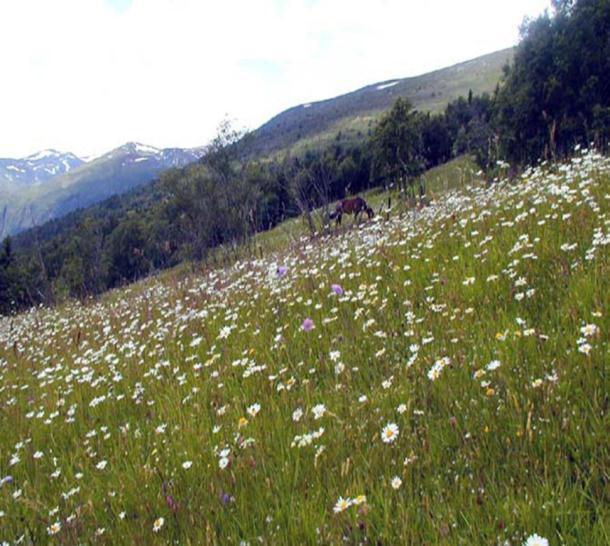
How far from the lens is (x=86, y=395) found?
5055mm

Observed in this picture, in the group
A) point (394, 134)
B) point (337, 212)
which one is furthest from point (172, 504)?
point (394, 134)

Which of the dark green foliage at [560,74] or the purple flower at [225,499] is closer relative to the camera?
the purple flower at [225,499]

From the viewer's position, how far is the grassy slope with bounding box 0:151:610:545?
1.94 m

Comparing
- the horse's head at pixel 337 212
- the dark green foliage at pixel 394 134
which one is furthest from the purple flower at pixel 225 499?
the dark green foliage at pixel 394 134

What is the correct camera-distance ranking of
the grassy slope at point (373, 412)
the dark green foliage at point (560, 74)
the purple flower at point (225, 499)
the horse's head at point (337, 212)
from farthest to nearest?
the dark green foliage at point (560, 74) → the horse's head at point (337, 212) → the purple flower at point (225, 499) → the grassy slope at point (373, 412)

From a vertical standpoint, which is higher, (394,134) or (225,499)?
(394,134)

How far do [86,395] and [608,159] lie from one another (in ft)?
23.5

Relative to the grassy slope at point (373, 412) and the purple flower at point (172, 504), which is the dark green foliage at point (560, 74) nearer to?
the grassy slope at point (373, 412)

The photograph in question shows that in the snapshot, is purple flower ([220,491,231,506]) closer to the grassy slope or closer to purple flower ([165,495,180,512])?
the grassy slope

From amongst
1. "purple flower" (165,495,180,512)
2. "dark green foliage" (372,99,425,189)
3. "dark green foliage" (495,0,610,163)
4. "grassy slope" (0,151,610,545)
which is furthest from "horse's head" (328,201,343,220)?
"dark green foliage" (372,99,425,189)

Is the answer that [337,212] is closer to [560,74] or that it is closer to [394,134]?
[560,74]

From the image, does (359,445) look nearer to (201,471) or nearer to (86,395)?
(201,471)

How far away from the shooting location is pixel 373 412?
8.93ft

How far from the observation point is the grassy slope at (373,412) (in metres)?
1.94
